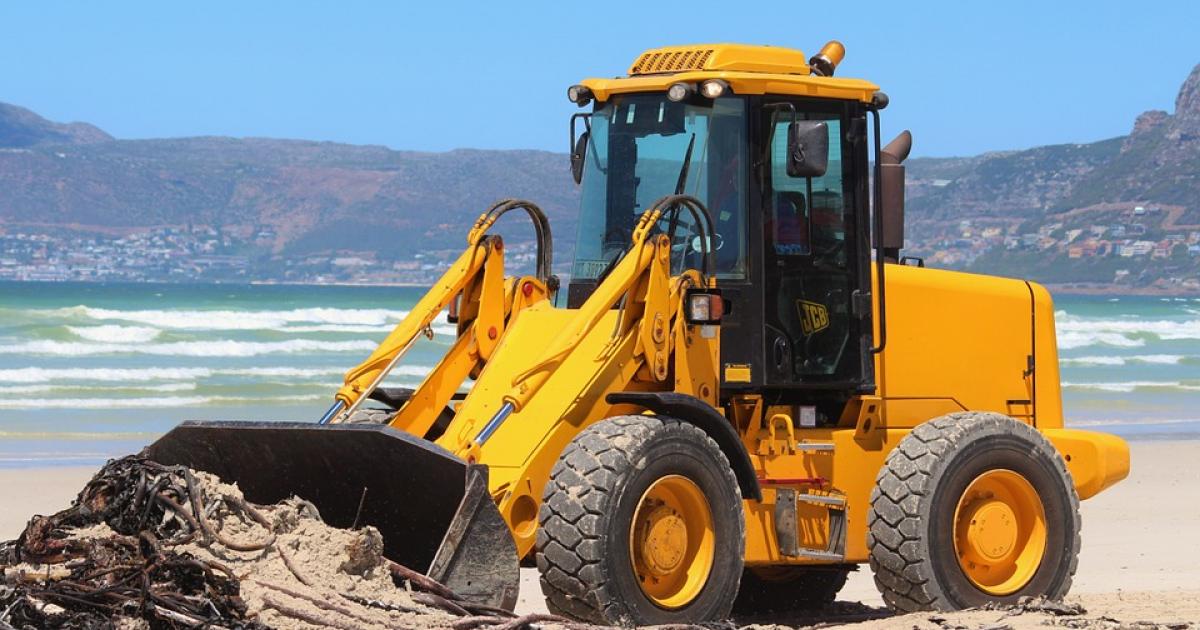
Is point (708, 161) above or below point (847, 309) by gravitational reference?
above

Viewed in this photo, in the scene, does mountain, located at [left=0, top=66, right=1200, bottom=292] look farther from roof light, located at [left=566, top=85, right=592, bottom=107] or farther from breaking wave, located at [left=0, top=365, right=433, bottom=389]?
roof light, located at [left=566, top=85, right=592, bottom=107]

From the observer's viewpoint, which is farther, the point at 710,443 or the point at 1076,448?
the point at 1076,448

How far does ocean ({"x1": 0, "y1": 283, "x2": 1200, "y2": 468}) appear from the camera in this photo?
2653 centimetres

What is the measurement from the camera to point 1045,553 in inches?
385

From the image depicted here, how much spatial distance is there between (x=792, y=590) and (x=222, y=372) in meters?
27.5

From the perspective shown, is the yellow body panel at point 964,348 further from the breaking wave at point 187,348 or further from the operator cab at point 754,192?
the breaking wave at point 187,348

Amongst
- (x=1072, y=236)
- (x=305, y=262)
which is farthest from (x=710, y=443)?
(x=305, y=262)

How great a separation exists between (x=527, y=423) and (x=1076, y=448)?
3680 millimetres

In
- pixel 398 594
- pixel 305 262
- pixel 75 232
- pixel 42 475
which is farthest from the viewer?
pixel 75 232

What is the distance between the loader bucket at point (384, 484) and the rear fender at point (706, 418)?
0.94 meters

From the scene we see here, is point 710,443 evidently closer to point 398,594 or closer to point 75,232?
point 398,594

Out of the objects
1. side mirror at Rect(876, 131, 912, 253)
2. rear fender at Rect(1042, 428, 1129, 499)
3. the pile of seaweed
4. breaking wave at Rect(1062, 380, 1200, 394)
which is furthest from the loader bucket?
breaking wave at Rect(1062, 380, 1200, 394)

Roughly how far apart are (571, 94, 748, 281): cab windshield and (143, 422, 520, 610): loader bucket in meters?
1.86

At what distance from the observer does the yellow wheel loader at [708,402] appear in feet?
26.2
